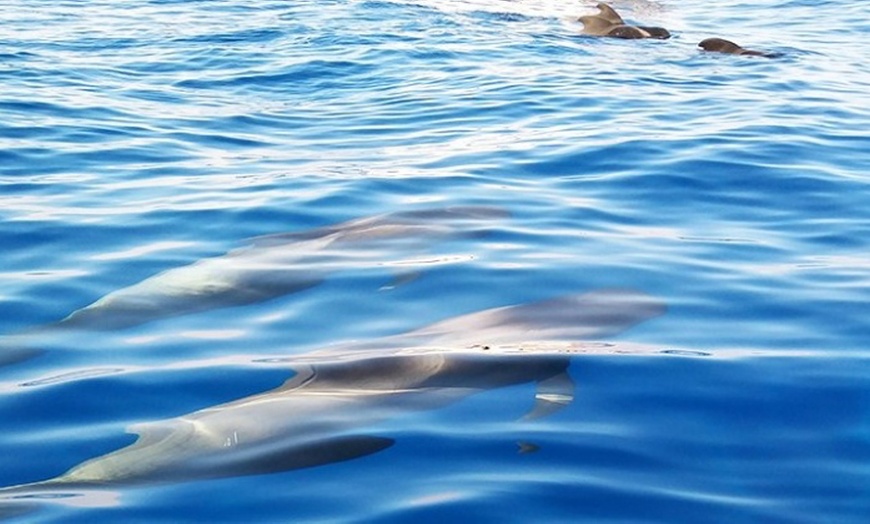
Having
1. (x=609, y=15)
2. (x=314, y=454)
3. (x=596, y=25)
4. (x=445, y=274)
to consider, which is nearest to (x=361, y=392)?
(x=314, y=454)

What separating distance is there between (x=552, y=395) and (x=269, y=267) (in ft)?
7.91

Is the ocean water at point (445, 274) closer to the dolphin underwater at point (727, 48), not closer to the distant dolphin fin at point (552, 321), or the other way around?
the distant dolphin fin at point (552, 321)

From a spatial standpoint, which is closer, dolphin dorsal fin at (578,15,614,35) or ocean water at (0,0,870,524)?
ocean water at (0,0,870,524)

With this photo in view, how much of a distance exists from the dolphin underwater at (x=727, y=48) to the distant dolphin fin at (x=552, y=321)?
9.60m

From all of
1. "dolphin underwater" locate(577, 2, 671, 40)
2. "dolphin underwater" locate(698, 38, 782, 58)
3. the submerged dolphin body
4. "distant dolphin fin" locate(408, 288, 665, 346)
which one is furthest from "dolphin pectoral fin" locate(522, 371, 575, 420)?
"dolphin underwater" locate(577, 2, 671, 40)

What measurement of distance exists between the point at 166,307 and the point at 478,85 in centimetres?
758

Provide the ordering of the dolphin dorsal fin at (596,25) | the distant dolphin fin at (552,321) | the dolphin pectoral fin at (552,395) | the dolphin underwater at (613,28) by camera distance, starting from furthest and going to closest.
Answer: the dolphin dorsal fin at (596,25) → the dolphin underwater at (613,28) → the distant dolphin fin at (552,321) → the dolphin pectoral fin at (552,395)

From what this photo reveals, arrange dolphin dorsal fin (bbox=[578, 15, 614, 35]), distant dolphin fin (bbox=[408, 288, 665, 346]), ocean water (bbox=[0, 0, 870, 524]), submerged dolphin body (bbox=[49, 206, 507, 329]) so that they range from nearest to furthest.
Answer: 1. ocean water (bbox=[0, 0, 870, 524])
2. distant dolphin fin (bbox=[408, 288, 665, 346])
3. submerged dolphin body (bbox=[49, 206, 507, 329])
4. dolphin dorsal fin (bbox=[578, 15, 614, 35])

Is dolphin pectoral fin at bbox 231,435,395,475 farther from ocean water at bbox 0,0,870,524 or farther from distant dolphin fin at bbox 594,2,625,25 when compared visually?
distant dolphin fin at bbox 594,2,625,25

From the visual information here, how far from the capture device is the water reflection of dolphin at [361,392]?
4.23 metres

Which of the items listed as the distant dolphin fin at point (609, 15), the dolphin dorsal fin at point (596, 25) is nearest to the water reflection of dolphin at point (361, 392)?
the dolphin dorsal fin at point (596, 25)

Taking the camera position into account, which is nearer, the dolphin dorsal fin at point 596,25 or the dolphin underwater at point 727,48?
the dolphin underwater at point 727,48

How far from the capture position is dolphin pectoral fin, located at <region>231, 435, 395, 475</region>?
13.8 feet

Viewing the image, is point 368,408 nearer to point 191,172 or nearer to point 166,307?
point 166,307
